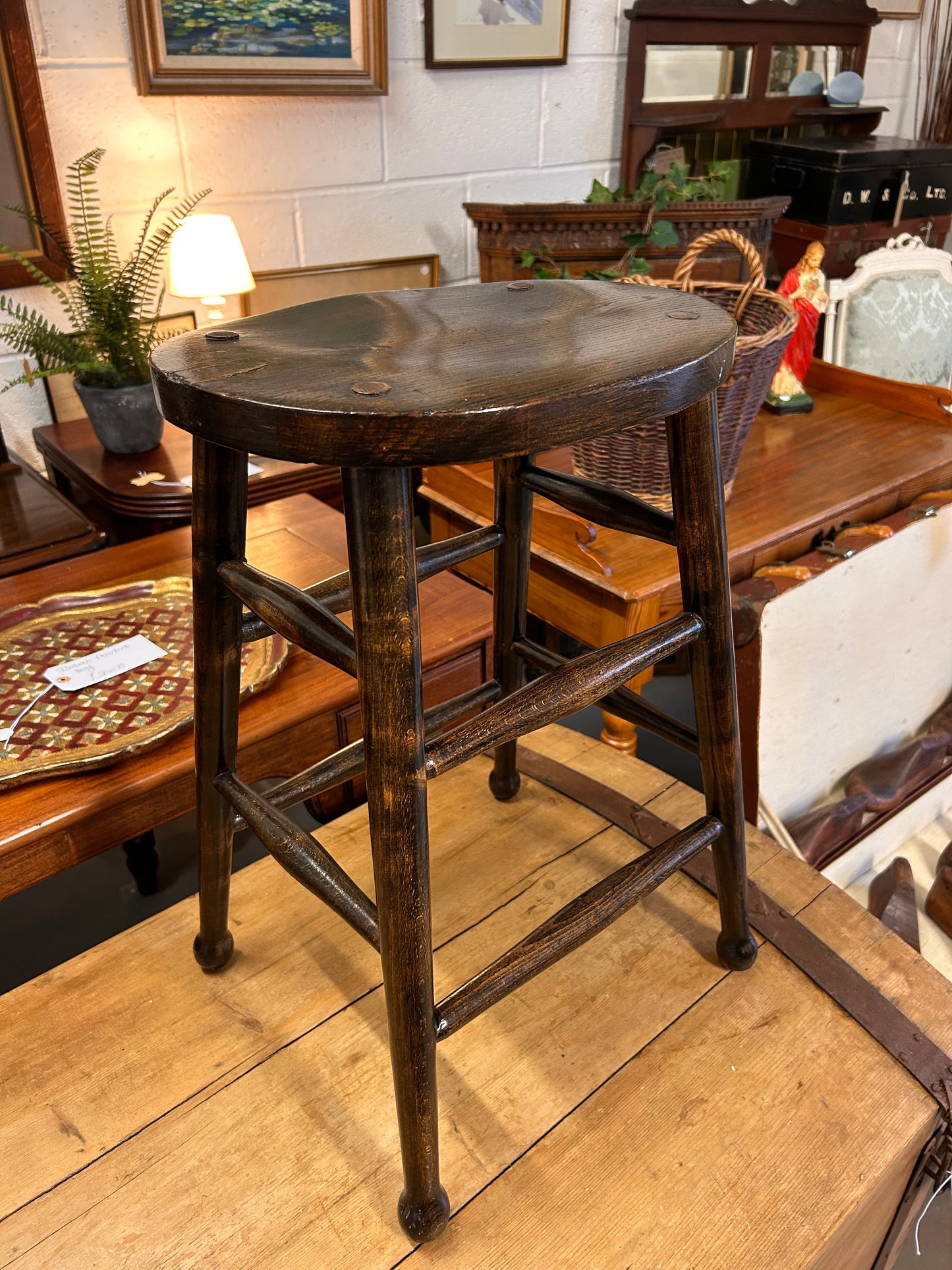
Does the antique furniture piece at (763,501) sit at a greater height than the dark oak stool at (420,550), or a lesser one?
lesser

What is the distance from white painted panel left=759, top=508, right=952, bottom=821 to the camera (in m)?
1.50

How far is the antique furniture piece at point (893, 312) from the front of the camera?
2.37 metres

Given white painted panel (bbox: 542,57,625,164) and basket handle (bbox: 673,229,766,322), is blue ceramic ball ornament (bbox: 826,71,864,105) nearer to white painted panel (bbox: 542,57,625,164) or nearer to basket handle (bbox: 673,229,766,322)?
white painted panel (bbox: 542,57,625,164)

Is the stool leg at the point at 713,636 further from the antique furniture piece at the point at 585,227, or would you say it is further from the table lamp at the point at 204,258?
the antique furniture piece at the point at 585,227

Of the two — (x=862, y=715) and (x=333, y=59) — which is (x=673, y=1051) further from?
(x=333, y=59)

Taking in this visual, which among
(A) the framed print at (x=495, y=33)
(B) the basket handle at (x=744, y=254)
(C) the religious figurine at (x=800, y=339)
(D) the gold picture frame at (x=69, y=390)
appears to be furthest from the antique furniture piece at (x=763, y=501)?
(A) the framed print at (x=495, y=33)

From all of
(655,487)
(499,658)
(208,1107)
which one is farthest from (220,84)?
(208,1107)

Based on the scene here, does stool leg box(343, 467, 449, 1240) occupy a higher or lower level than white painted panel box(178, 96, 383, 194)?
lower

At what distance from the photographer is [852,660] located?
163 centimetres

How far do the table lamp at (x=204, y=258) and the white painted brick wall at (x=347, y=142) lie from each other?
22 centimetres

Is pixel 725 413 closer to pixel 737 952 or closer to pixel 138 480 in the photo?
pixel 737 952

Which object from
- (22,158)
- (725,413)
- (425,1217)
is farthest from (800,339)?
(425,1217)

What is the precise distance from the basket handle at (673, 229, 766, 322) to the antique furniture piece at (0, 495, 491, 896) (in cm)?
68

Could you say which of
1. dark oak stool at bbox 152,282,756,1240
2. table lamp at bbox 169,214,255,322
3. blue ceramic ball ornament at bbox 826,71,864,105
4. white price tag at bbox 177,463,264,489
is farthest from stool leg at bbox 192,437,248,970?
blue ceramic ball ornament at bbox 826,71,864,105
